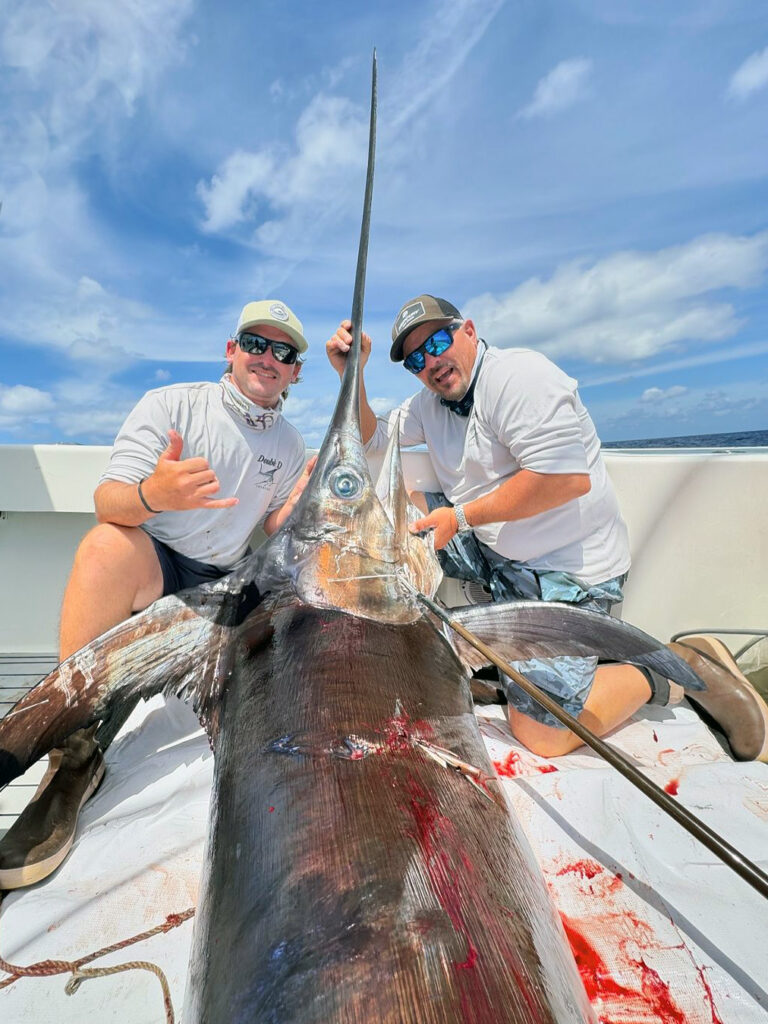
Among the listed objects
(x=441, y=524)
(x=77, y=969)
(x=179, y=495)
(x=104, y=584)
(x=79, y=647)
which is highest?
(x=179, y=495)

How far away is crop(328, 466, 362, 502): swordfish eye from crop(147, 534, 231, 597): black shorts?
39.2 inches

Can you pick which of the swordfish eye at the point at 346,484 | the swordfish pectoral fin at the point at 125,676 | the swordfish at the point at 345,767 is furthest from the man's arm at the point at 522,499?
the swordfish pectoral fin at the point at 125,676

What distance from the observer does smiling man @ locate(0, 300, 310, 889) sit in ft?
5.88

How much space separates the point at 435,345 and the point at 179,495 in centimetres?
138

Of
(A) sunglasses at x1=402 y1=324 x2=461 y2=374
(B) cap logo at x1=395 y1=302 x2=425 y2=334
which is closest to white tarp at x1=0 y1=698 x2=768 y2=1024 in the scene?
(A) sunglasses at x1=402 y1=324 x2=461 y2=374

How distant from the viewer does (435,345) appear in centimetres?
→ 249

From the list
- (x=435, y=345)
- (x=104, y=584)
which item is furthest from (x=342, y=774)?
(x=435, y=345)

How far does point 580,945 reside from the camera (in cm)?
123

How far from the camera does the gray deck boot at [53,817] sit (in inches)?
58.1

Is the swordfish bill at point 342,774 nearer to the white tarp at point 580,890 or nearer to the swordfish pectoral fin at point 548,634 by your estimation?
the swordfish pectoral fin at point 548,634

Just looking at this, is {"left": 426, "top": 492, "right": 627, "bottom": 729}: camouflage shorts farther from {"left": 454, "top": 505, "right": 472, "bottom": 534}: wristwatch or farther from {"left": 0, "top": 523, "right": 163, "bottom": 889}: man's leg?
{"left": 0, "top": 523, "right": 163, "bottom": 889}: man's leg

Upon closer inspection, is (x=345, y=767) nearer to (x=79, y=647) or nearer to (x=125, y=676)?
(x=125, y=676)

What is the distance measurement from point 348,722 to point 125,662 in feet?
2.84

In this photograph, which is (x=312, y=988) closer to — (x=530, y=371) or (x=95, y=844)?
(x=95, y=844)
